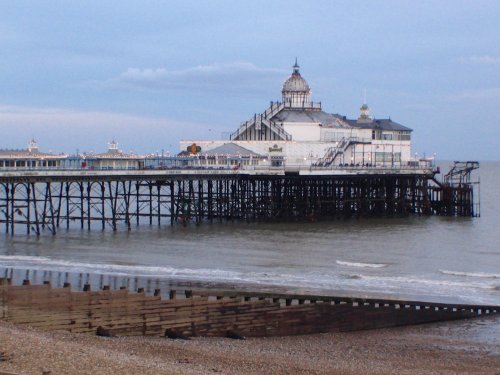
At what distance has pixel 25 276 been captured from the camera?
33.5 m

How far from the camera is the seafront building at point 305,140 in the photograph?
70312mm

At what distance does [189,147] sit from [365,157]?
42.1 feet

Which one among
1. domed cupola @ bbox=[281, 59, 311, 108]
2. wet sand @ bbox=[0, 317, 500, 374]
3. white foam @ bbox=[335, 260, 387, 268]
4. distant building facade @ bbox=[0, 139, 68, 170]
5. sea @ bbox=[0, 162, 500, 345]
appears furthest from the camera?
domed cupola @ bbox=[281, 59, 311, 108]

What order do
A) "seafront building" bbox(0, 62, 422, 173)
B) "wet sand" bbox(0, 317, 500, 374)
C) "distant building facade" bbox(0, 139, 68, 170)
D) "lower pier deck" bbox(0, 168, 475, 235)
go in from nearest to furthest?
"wet sand" bbox(0, 317, 500, 374), "distant building facade" bbox(0, 139, 68, 170), "lower pier deck" bbox(0, 168, 475, 235), "seafront building" bbox(0, 62, 422, 173)

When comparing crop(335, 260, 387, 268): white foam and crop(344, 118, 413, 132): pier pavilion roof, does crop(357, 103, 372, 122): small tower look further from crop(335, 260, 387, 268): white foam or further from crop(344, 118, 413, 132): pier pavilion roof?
crop(335, 260, 387, 268): white foam

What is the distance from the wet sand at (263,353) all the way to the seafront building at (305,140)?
41.5 m

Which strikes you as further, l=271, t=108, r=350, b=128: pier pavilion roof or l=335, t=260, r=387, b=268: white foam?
l=271, t=108, r=350, b=128: pier pavilion roof

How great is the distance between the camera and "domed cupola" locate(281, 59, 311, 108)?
7594 centimetres

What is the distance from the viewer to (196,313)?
23609 mm

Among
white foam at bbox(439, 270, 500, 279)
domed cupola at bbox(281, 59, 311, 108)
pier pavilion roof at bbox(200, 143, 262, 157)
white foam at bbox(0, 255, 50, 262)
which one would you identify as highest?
domed cupola at bbox(281, 59, 311, 108)

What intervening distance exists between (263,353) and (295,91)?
184 ft

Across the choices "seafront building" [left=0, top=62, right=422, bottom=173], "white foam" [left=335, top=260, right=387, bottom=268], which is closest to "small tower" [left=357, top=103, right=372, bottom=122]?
"seafront building" [left=0, top=62, right=422, bottom=173]

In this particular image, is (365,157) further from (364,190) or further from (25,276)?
(25,276)

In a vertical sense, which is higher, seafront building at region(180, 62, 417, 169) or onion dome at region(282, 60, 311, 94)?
onion dome at region(282, 60, 311, 94)
